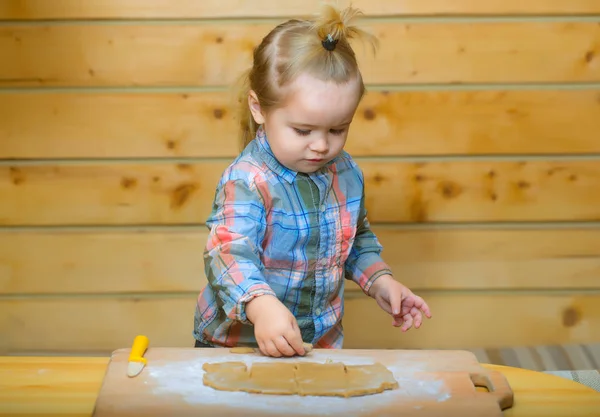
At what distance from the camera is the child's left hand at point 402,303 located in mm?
1318

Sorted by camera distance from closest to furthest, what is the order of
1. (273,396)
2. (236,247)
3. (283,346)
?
(273,396)
(283,346)
(236,247)

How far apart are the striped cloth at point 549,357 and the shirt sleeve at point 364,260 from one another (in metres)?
0.76

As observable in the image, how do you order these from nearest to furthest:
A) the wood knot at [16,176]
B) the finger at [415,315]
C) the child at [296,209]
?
the child at [296,209] → the finger at [415,315] → the wood knot at [16,176]

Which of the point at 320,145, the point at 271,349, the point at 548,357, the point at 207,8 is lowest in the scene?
the point at 548,357

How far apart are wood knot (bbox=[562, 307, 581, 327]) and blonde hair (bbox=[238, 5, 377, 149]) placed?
3.80ft

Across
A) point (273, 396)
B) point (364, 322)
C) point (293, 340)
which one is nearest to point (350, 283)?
point (364, 322)

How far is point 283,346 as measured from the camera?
107 cm

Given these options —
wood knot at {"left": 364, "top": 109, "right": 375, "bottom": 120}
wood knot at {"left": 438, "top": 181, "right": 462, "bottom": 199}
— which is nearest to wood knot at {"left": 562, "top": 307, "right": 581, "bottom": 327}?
wood knot at {"left": 438, "top": 181, "right": 462, "bottom": 199}

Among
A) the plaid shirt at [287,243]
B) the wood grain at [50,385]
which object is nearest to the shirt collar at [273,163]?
the plaid shirt at [287,243]

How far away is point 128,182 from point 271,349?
40.8 inches

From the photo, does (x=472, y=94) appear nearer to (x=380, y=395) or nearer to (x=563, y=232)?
(x=563, y=232)

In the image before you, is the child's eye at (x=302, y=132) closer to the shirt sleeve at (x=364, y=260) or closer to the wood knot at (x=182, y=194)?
the shirt sleeve at (x=364, y=260)

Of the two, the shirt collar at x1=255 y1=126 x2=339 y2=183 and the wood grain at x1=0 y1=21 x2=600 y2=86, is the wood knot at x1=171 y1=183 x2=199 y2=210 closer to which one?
the wood grain at x1=0 y1=21 x2=600 y2=86

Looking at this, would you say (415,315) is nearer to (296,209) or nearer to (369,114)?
(296,209)
